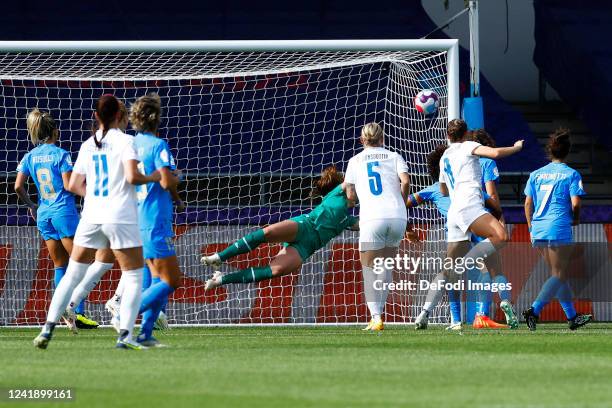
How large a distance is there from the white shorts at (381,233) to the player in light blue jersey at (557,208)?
5.01ft

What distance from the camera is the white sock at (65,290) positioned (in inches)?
342

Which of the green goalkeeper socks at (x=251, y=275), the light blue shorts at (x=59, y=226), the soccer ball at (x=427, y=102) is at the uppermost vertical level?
the soccer ball at (x=427, y=102)

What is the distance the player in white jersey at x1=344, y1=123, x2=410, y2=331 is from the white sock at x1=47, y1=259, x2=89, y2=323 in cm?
342

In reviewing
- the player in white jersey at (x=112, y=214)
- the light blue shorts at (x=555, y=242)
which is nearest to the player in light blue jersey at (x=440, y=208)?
the light blue shorts at (x=555, y=242)

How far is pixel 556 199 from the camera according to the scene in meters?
12.2

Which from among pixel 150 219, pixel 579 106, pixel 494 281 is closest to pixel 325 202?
pixel 494 281

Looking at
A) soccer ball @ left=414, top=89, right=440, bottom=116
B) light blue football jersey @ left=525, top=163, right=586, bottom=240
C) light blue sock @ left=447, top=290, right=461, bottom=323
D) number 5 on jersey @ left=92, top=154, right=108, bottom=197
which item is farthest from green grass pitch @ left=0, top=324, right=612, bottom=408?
soccer ball @ left=414, top=89, right=440, bottom=116

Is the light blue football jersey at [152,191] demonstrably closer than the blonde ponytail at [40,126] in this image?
Yes

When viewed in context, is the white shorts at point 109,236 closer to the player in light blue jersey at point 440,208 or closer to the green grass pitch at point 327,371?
the green grass pitch at point 327,371

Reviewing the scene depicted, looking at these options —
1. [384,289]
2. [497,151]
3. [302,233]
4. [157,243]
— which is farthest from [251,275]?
[157,243]

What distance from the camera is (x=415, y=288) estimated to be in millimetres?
13914

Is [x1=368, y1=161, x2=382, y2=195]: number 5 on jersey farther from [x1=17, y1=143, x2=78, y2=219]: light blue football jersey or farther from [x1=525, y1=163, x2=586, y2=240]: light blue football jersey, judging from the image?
[x1=17, y1=143, x2=78, y2=219]: light blue football jersey

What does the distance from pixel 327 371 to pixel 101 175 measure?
2.38 meters

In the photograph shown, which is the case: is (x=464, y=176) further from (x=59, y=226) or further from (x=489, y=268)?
(x=59, y=226)
